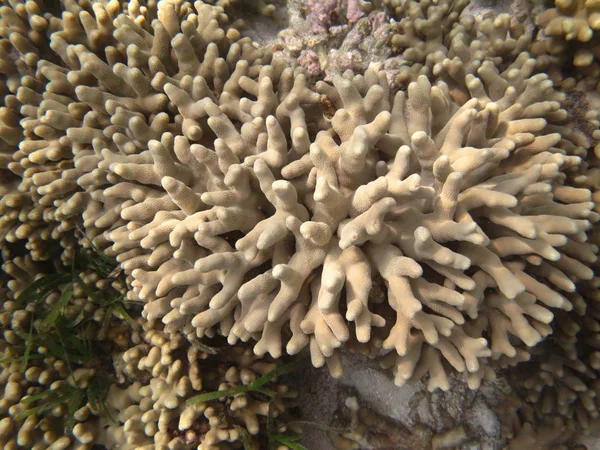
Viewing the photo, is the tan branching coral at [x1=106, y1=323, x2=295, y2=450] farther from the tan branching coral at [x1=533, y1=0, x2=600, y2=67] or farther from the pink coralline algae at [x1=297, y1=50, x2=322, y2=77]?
the tan branching coral at [x1=533, y1=0, x2=600, y2=67]

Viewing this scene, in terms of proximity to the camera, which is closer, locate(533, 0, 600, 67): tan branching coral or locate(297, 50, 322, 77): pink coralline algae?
locate(533, 0, 600, 67): tan branching coral

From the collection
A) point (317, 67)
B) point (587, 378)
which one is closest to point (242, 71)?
point (317, 67)

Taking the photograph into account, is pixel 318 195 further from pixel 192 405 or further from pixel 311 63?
pixel 192 405

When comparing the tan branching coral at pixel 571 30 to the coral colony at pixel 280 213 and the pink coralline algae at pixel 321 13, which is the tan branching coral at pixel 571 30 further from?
the pink coralline algae at pixel 321 13

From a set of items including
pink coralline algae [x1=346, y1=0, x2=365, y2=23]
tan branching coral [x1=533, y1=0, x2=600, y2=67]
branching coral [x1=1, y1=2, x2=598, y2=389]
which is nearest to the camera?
branching coral [x1=1, y1=2, x2=598, y2=389]

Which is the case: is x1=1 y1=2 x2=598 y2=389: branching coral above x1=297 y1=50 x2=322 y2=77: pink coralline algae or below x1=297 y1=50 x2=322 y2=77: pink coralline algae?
below

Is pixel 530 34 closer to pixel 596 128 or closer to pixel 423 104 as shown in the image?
pixel 596 128

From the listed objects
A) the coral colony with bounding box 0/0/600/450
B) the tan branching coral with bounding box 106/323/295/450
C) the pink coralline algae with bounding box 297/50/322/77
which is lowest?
the tan branching coral with bounding box 106/323/295/450

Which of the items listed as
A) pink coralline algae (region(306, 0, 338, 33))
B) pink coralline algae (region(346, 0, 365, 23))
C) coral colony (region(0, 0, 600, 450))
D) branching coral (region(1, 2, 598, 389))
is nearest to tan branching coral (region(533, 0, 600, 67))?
coral colony (region(0, 0, 600, 450))

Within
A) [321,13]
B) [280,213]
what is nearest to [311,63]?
[321,13]
